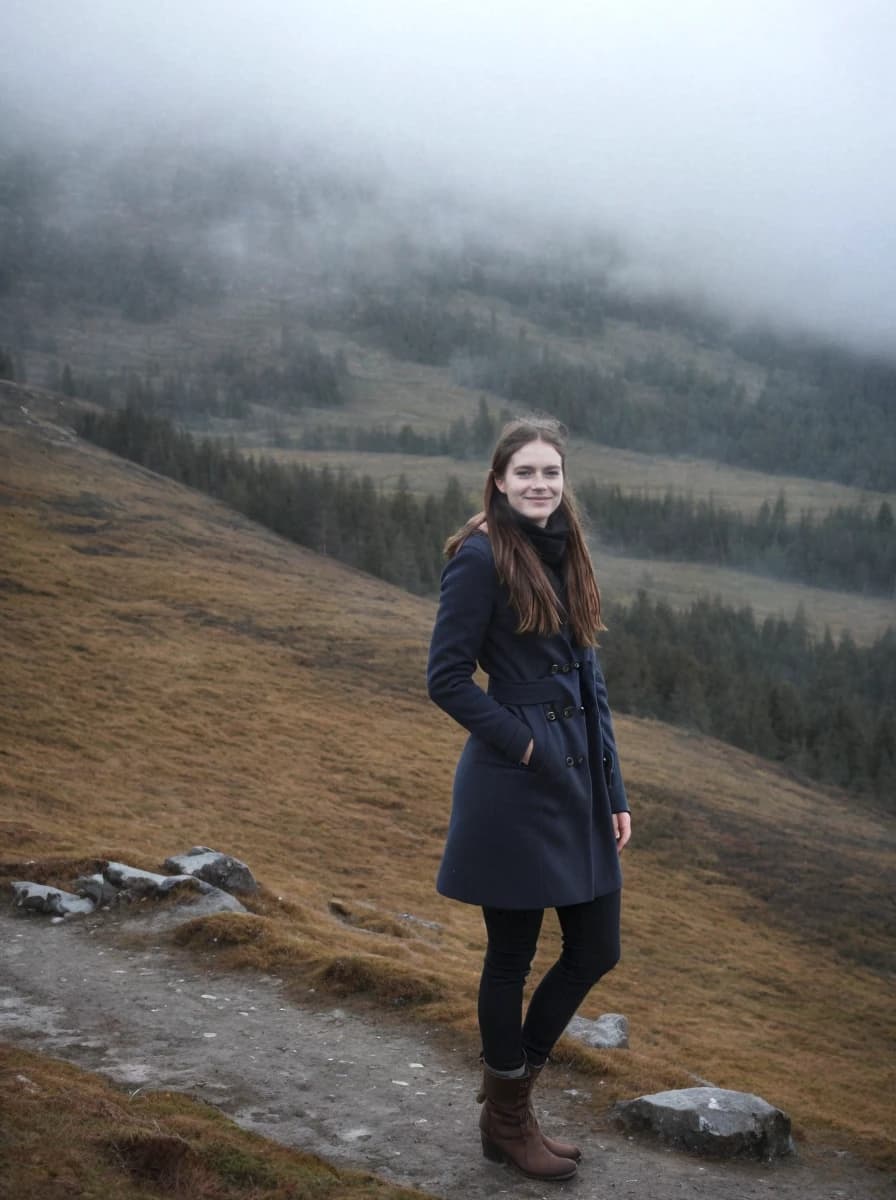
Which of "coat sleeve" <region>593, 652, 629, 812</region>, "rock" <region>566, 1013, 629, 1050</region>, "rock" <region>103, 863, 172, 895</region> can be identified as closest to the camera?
"coat sleeve" <region>593, 652, 629, 812</region>

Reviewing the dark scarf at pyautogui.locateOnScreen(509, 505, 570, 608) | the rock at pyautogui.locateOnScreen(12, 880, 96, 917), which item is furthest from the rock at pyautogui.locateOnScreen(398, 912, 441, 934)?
the dark scarf at pyautogui.locateOnScreen(509, 505, 570, 608)

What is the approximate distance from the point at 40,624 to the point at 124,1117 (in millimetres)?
65435

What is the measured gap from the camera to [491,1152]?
7.11m

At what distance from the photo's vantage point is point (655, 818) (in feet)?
222

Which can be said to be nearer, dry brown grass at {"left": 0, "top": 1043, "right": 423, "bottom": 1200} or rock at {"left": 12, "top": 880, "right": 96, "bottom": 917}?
dry brown grass at {"left": 0, "top": 1043, "right": 423, "bottom": 1200}

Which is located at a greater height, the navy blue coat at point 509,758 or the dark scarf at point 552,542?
the dark scarf at point 552,542

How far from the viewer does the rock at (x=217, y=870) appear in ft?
55.8

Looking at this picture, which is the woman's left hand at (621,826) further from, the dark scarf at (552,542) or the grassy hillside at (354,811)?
the grassy hillside at (354,811)

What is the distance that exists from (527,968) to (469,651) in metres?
2.00

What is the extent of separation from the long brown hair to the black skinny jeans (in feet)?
5.50

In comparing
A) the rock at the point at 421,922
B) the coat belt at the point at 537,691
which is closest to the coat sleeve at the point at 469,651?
the coat belt at the point at 537,691

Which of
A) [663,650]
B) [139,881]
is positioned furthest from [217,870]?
[663,650]

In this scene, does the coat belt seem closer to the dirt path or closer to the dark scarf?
the dark scarf

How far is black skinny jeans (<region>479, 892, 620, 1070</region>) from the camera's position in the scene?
663 centimetres
